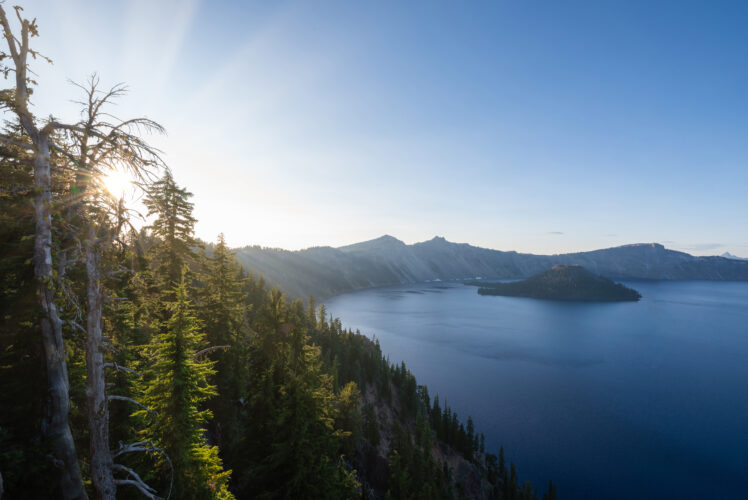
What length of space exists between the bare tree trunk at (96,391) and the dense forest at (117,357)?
3 centimetres

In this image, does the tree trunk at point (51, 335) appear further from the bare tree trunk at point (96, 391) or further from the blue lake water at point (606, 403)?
the blue lake water at point (606, 403)

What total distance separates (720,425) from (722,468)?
61.8 ft

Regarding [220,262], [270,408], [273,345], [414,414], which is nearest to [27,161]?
[270,408]

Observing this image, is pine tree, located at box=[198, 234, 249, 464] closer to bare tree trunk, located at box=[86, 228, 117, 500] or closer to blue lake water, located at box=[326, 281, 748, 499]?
bare tree trunk, located at box=[86, 228, 117, 500]

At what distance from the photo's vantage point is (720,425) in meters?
77.4

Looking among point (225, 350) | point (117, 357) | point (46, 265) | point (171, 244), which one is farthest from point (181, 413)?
point (171, 244)

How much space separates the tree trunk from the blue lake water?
256 ft

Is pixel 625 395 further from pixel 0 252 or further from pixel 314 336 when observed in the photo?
pixel 0 252

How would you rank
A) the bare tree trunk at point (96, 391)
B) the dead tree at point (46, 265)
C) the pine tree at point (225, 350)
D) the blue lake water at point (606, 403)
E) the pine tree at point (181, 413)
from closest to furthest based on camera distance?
the dead tree at point (46, 265) → the bare tree trunk at point (96, 391) → the pine tree at point (181, 413) → the pine tree at point (225, 350) → the blue lake water at point (606, 403)

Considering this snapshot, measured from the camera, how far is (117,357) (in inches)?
583

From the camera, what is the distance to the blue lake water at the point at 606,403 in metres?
63.0

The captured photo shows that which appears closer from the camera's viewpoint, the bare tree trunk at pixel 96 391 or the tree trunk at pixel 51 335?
the tree trunk at pixel 51 335

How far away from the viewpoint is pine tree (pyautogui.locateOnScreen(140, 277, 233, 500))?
12.3 meters

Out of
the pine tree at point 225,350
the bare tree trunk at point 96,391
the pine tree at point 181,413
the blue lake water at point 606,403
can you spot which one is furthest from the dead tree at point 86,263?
the blue lake water at point 606,403
